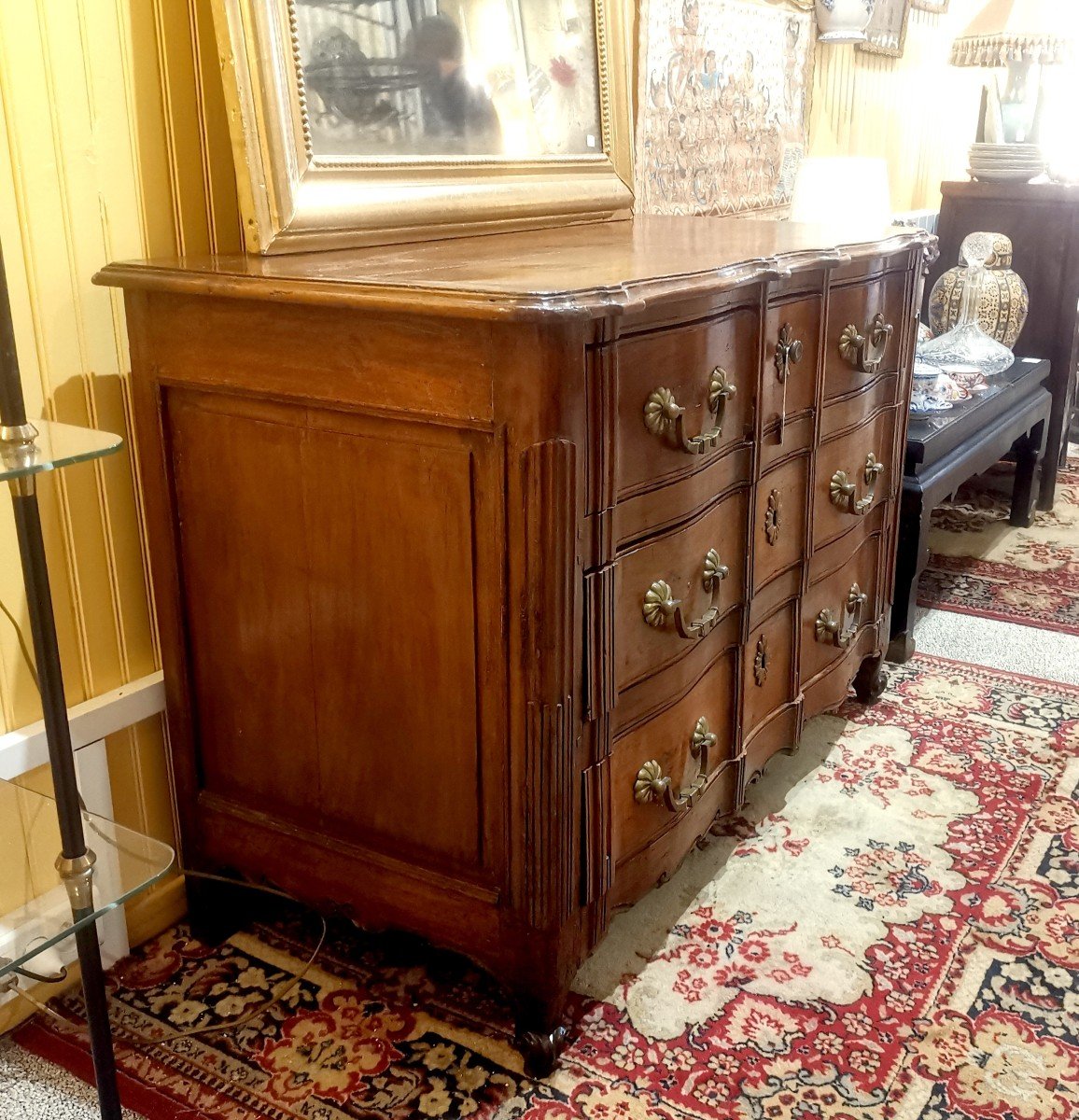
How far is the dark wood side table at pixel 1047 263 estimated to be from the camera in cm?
392

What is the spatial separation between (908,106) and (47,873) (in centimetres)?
426

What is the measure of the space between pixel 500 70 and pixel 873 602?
4.37 ft

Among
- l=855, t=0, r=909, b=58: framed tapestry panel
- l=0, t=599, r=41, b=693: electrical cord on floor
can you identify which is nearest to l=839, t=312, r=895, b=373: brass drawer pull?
l=0, t=599, r=41, b=693: electrical cord on floor

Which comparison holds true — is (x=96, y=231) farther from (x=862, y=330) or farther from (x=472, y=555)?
(x=862, y=330)

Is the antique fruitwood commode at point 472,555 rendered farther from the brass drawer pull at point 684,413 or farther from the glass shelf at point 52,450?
the glass shelf at point 52,450

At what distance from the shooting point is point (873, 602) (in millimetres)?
2455

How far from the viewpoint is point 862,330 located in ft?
6.72

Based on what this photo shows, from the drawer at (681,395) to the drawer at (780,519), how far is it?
177 mm

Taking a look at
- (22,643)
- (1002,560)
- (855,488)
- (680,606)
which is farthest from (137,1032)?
(1002,560)

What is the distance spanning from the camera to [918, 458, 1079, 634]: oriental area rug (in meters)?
3.19

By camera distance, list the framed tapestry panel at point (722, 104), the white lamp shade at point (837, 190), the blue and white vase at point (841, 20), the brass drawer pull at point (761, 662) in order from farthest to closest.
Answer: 1. the blue and white vase at point (841, 20)
2. the white lamp shade at point (837, 190)
3. the framed tapestry panel at point (722, 104)
4. the brass drawer pull at point (761, 662)

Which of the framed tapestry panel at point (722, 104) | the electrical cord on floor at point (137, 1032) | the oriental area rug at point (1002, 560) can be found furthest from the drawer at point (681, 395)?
the oriental area rug at point (1002, 560)

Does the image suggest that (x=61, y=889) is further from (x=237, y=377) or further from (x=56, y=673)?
(x=237, y=377)

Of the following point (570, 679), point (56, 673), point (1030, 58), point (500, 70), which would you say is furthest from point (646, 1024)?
point (1030, 58)
